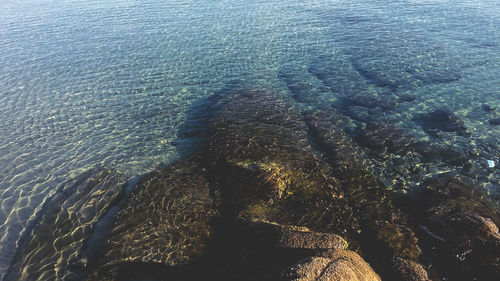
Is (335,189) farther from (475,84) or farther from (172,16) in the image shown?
(172,16)

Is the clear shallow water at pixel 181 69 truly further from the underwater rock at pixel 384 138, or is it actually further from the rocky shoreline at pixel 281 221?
the rocky shoreline at pixel 281 221

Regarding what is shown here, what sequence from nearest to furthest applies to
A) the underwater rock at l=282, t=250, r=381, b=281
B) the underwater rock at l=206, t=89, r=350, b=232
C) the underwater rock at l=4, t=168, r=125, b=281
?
the underwater rock at l=282, t=250, r=381, b=281
the underwater rock at l=4, t=168, r=125, b=281
the underwater rock at l=206, t=89, r=350, b=232

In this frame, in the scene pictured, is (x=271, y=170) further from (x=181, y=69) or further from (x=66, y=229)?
(x=181, y=69)

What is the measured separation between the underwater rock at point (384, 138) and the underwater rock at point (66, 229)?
12.6 metres

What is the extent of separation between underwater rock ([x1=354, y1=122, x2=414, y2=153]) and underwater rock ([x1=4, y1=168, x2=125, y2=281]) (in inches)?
497

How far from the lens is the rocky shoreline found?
9.22 m

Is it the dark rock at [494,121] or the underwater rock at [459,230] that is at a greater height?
the underwater rock at [459,230]

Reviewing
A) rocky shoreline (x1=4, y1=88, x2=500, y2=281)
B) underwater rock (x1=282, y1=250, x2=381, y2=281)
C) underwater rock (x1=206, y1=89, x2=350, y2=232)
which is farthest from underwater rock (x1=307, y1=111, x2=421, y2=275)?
underwater rock (x1=282, y1=250, x2=381, y2=281)

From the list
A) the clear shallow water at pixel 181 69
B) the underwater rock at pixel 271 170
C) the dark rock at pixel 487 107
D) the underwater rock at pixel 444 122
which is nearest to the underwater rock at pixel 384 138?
the clear shallow water at pixel 181 69

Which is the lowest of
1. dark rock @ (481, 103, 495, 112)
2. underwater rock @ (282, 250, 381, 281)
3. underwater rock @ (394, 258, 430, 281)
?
dark rock @ (481, 103, 495, 112)

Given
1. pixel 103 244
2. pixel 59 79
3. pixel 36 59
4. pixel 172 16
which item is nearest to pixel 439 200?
pixel 103 244

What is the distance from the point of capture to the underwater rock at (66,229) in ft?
35.9

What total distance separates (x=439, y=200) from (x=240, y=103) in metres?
12.3

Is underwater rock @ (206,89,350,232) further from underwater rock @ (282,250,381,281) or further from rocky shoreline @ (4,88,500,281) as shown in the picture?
underwater rock @ (282,250,381,281)
